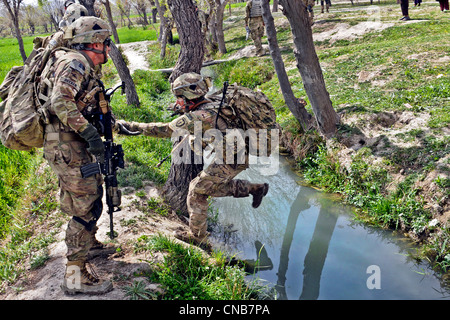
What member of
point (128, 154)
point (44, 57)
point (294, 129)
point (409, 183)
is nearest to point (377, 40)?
point (294, 129)

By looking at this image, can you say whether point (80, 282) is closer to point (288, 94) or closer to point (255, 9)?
point (288, 94)

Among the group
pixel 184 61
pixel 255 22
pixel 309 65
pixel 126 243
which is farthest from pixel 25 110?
pixel 255 22

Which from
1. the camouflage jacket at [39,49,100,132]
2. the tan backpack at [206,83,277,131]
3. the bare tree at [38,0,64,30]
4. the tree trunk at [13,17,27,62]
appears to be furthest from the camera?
the bare tree at [38,0,64,30]

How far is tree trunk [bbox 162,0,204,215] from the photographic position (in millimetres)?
5180

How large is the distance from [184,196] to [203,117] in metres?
1.56

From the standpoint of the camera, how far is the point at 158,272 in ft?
11.4

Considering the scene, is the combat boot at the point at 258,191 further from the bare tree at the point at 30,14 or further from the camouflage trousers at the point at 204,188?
the bare tree at the point at 30,14

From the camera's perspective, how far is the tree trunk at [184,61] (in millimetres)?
5180

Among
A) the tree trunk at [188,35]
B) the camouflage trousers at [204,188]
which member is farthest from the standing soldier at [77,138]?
the tree trunk at [188,35]

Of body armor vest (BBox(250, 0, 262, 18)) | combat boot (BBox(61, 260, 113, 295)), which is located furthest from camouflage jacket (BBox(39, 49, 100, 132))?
body armor vest (BBox(250, 0, 262, 18))

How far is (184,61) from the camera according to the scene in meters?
5.24

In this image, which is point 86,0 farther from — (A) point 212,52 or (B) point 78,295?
(A) point 212,52

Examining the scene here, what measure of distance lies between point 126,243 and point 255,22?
34.8 ft

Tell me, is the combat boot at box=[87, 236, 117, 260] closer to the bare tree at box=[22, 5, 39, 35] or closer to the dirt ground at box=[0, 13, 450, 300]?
the dirt ground at box=[0, 13, 450, 300]
